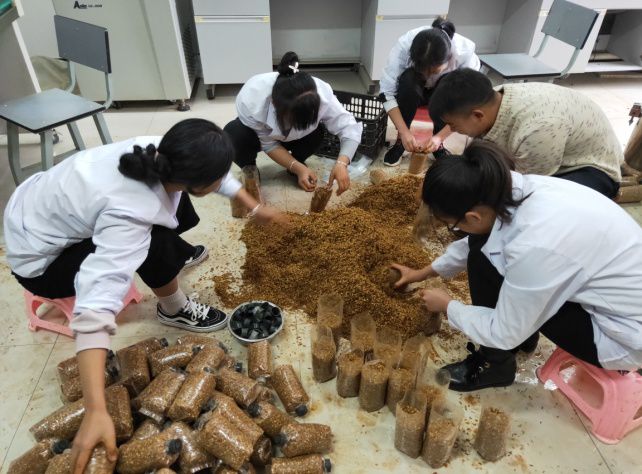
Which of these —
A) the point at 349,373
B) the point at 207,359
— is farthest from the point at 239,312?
the point at 349,373

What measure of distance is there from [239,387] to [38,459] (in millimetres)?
513

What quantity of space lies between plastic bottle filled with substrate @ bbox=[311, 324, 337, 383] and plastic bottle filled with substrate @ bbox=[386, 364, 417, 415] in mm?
202

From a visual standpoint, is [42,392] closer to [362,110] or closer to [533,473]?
[533,473]

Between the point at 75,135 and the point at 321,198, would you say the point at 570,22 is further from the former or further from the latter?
the point at 75,135

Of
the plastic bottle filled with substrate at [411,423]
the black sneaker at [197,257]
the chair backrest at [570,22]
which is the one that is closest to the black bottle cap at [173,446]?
the plastic bottle filled with substrate at [411,423]

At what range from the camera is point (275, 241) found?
6.19 ft

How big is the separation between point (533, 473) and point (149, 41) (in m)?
3.28

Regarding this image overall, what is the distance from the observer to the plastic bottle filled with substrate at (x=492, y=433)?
117cm

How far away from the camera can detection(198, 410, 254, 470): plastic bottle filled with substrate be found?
106 centimetres

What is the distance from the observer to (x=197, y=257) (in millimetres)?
1921

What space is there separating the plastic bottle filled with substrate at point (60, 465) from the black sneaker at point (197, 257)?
924mm

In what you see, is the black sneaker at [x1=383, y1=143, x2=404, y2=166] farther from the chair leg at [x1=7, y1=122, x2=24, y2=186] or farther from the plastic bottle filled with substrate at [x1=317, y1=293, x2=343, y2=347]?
the chair leg at [x1=7, y1=122, x2=24, y2=186]

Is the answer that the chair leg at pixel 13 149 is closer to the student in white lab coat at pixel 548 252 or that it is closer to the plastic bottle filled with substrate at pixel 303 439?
the plastic bottle filled with substrate at pixel 303 439

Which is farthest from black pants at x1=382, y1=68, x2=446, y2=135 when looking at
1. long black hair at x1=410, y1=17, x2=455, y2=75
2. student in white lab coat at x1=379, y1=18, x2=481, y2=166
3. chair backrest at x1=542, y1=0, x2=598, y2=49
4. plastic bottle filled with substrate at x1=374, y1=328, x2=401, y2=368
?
plastic bottle filled with substrate at x1=374, y1=328, x2=401, y2=368
